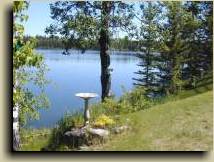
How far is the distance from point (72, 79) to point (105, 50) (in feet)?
1.35

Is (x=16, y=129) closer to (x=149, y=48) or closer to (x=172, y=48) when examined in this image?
(x=149, y=48)

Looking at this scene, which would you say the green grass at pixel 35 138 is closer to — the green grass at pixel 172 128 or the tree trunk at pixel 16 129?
the tree trunk at pixel 16 129

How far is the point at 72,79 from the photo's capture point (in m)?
6.02

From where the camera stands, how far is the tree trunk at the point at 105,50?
6.06 m

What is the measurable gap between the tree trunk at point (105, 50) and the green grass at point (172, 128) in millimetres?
349

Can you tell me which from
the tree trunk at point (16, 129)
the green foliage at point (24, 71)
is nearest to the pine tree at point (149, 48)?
the green foliage at point (24, 71)

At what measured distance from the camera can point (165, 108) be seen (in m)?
6.09

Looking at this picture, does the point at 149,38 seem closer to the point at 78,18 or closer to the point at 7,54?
the point at 78,18

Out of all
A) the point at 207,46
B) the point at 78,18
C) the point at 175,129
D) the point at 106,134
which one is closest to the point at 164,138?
the point at 175,129

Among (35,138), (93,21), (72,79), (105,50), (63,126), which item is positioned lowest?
(35,138)

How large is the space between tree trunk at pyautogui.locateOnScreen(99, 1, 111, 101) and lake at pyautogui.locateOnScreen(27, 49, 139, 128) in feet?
0.14

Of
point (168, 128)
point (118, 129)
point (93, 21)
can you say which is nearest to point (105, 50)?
point (93, 21)

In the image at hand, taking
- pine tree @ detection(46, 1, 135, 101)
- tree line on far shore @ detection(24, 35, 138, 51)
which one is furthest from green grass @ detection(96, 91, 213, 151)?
tree line on far shore @ detection(24, 35, 138, 51)

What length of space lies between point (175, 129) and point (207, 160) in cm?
40
